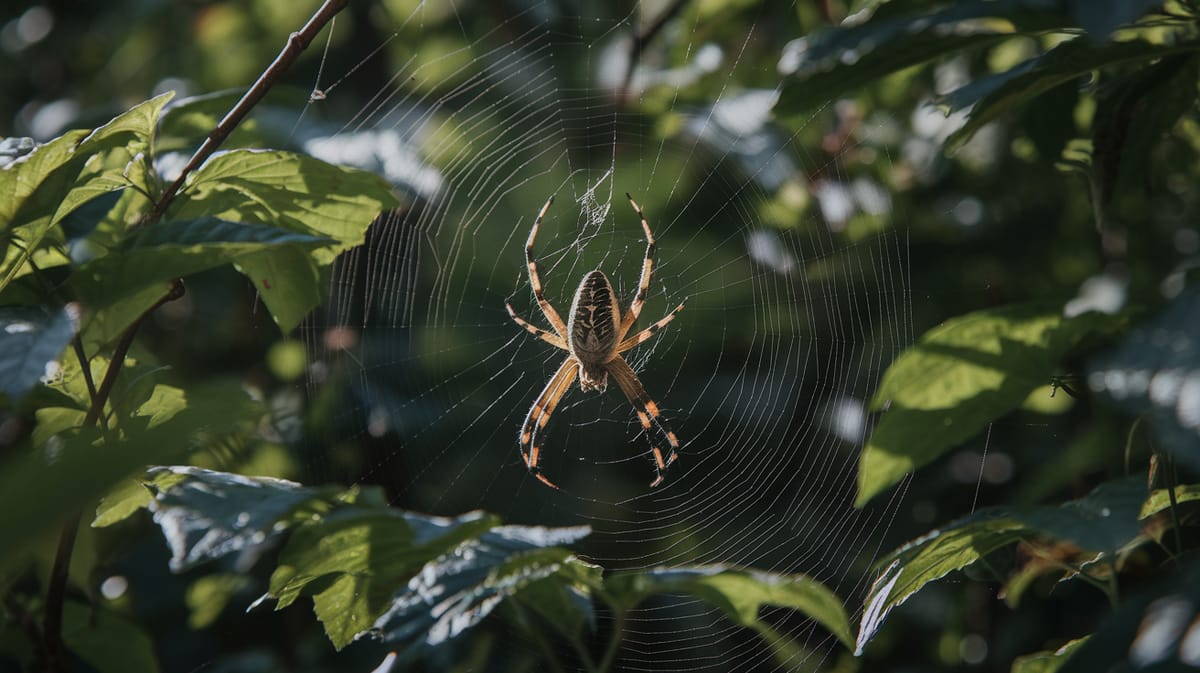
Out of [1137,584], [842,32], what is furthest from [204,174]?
[1137,584]

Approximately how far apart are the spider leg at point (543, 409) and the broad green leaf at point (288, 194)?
6.87 ft

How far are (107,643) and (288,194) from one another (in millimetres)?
859

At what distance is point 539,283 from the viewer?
→ 4.08 m

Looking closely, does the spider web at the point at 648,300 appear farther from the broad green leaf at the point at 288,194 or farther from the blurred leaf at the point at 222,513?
the blurred leaf at the point at 222,513

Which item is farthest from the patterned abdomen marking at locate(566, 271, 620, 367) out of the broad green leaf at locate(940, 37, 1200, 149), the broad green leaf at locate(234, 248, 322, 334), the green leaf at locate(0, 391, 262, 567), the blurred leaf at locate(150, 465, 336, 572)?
the green leaf at locate(0, 391, 262, 567)

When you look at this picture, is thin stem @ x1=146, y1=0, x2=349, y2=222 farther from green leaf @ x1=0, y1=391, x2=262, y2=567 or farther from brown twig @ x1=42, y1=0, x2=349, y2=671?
green leaf @ x1=0, y1=391, x2=262, y2=567

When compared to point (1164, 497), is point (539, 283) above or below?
below

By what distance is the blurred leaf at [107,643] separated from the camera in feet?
5.45

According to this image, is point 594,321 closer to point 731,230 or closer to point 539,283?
point 539,283

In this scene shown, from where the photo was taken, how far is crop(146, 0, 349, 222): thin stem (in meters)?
1.40

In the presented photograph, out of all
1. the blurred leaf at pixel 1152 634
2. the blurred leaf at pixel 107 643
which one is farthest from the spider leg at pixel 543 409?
the blurred leaf at pixel 1152 634

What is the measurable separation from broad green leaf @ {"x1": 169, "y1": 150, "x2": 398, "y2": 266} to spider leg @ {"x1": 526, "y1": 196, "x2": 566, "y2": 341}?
2.03 m

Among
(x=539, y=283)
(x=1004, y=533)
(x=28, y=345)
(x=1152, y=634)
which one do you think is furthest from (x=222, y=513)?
(x=539, y=283)

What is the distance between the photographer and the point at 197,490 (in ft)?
3.79
